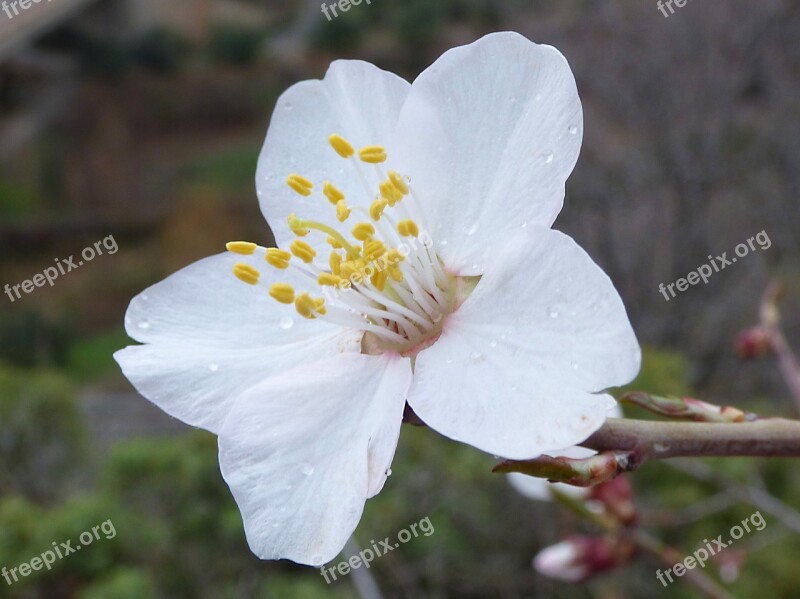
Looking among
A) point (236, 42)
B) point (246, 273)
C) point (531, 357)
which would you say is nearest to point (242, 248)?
point (246, 273)

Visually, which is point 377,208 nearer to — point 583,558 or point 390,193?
point 390,193

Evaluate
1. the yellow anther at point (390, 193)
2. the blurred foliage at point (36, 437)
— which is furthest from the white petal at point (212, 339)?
the blurred foliage at point (36, 437)

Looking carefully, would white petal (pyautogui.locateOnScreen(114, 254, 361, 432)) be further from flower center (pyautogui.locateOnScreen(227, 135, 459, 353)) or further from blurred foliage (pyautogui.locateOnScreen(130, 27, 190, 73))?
blurred foliage (pyautogui.locateOnScreen(130, 27, 190, 73))

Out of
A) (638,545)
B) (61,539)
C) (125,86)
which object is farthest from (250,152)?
(638,545)

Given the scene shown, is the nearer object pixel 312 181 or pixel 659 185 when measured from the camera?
pixel 312 181

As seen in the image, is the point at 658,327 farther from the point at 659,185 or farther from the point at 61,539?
the point at 61,539

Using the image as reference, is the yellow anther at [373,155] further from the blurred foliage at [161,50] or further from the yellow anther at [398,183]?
the blurred foliage at [161,50]
